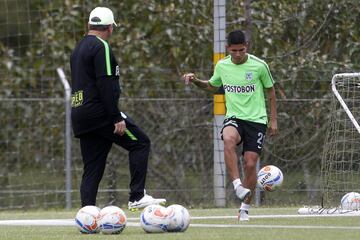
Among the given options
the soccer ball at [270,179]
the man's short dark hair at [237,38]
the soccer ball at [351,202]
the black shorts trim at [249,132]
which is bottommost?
the soccer ball at [351,202]

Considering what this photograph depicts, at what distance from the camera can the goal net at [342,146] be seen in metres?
13.3

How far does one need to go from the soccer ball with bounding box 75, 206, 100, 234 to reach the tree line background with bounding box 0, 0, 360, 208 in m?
6.81

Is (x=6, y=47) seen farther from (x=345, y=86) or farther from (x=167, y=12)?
(x=345, y=86)

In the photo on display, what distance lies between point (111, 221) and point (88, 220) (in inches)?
10.0

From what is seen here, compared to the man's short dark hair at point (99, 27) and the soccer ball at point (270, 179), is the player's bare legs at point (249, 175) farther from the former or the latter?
the man's short dark hair at point (99, 27)

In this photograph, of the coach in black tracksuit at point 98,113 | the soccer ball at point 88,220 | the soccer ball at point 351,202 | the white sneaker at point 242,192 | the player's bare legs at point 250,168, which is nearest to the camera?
the soccer ball at point 88,220

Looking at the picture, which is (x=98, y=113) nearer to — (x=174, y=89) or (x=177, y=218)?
(x=177, y=218)

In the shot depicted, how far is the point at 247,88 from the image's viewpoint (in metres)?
12.2

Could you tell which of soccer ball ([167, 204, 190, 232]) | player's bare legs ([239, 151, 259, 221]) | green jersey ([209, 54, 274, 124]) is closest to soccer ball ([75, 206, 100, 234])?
soccer ball ([167, 204, 190, 232])

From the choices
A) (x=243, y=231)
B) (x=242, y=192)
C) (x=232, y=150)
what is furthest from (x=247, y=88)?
(x=243, y=231)

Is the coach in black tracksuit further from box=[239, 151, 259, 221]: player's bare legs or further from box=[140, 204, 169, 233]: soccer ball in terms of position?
box=[140, 204, 169, 233]: soccer ball

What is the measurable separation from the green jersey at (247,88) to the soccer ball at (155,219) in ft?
8.05

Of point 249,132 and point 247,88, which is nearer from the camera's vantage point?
point 249,132

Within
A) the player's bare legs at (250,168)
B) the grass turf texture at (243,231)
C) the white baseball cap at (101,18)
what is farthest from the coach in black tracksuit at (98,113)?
the player's bare legs at (250,168)
